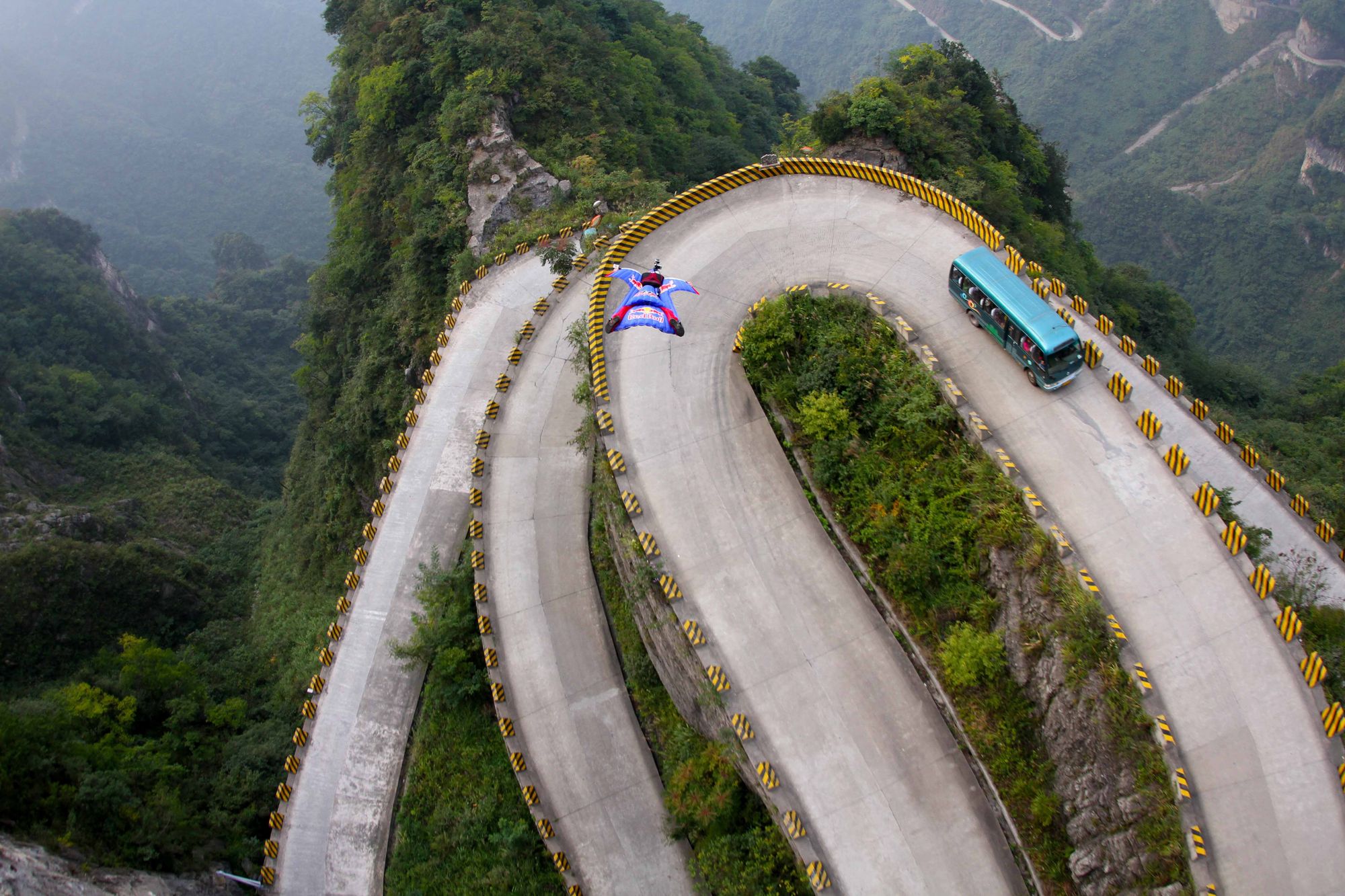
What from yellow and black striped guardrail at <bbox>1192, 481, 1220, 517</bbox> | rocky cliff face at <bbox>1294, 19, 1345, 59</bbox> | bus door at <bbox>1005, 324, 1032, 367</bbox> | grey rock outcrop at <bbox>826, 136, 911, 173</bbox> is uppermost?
rocky cliff face at <bbox>1294, 19, 1345, 59</bbox>

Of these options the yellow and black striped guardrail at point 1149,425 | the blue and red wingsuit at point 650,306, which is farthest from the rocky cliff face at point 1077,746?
the blue and red wingsuit at point 650,306

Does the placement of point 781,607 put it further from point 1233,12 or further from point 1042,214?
point 1233,12

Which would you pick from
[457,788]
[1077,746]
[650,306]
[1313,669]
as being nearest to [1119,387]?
[1313,669]

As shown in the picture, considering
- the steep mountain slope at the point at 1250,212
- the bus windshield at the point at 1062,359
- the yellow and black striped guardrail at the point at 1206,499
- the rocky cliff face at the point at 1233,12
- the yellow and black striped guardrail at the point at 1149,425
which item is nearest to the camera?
the yellow and black striped guardrail at the point at 1206,499

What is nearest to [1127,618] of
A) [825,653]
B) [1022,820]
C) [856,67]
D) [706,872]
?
[1022,820]

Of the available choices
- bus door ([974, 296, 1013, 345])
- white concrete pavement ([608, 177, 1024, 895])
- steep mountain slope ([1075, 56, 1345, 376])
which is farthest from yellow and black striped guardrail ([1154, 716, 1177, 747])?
steep mountain slope ([1075, 56, 1345, 376])

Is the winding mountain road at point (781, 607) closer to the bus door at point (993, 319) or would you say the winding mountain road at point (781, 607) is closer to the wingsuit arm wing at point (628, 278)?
the bus door at point (993, 319)

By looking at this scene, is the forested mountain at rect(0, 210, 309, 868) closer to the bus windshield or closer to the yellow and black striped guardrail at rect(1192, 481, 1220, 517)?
the bus windshield
